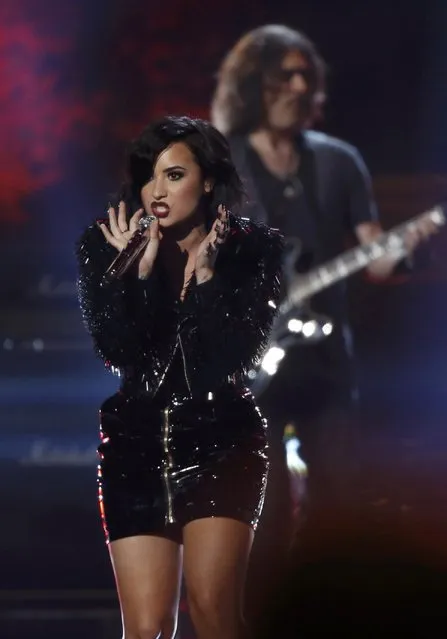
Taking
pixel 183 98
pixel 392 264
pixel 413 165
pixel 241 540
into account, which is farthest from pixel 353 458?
pixel 241 540

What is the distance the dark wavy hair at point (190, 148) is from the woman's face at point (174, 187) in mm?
22

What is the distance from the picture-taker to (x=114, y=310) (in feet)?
10.2

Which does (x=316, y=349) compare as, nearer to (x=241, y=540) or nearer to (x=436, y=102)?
(x=436, y=102)

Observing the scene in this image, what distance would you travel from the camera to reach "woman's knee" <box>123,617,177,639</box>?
2977 mm

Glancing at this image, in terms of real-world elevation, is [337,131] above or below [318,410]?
above

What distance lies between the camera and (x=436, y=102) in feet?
20.5

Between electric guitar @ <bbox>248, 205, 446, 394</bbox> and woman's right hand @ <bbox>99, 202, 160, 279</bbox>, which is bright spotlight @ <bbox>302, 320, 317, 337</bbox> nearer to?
electric guitar @ <bbox>248, 205, 446, 394</bbox>

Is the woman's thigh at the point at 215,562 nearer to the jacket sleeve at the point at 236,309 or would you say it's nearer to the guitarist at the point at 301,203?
the jacket sleeve at the point at 236,309

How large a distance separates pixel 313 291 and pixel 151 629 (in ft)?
9.77

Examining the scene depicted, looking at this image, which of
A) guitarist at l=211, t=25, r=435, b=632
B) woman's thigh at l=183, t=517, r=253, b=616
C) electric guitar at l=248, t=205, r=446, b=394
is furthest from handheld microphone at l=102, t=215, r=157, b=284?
guitarist at l=211, t=25, r=435, b=632

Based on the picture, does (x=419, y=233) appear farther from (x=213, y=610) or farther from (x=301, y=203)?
(x=213, y=610)

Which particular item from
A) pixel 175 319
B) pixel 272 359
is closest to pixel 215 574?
pixel 175 319

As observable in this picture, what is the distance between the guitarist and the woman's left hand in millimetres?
2286

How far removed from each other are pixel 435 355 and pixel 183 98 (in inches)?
78.3
